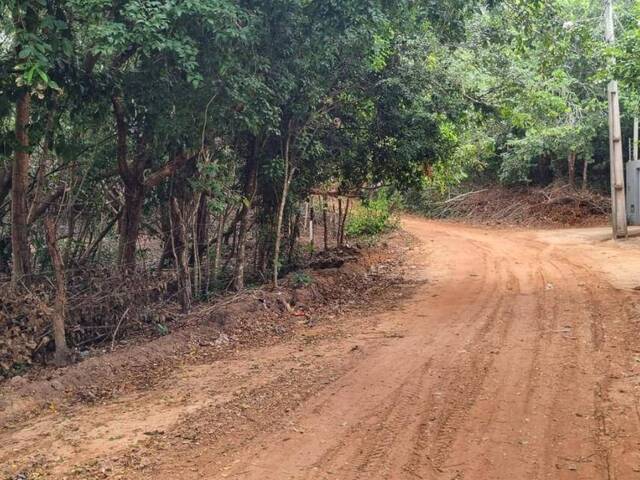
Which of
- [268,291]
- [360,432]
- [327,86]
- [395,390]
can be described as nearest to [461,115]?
[327,86]

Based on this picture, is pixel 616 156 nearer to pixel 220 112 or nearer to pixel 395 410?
pixel 220 112

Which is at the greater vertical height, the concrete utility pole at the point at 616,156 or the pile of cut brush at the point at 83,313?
the concrete utility pole at the point at 616,156

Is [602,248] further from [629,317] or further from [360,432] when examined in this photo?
[360,432]

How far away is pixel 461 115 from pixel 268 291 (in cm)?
511

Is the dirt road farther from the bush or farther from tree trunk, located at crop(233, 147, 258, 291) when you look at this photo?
the bush

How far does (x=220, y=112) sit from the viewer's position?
766cm

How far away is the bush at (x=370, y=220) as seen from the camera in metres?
20.9

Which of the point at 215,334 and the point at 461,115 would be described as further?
the point at 461,115

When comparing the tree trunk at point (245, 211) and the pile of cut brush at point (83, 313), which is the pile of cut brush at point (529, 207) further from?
the pile of cut brush at point (83, 313)

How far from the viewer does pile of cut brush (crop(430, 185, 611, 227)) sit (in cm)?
2497

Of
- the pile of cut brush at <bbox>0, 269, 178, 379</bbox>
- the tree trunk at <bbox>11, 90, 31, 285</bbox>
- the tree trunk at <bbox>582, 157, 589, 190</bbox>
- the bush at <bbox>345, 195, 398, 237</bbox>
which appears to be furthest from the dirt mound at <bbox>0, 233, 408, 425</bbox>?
the tree trunk at <bbox>582, 157, 589, 190</bbox>

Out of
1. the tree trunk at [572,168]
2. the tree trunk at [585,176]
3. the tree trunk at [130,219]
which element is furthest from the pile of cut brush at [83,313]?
the tree trunk at [585,176]

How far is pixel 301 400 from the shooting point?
18.4 feet

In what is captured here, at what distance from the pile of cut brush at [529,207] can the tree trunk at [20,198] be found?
70.4 ft
